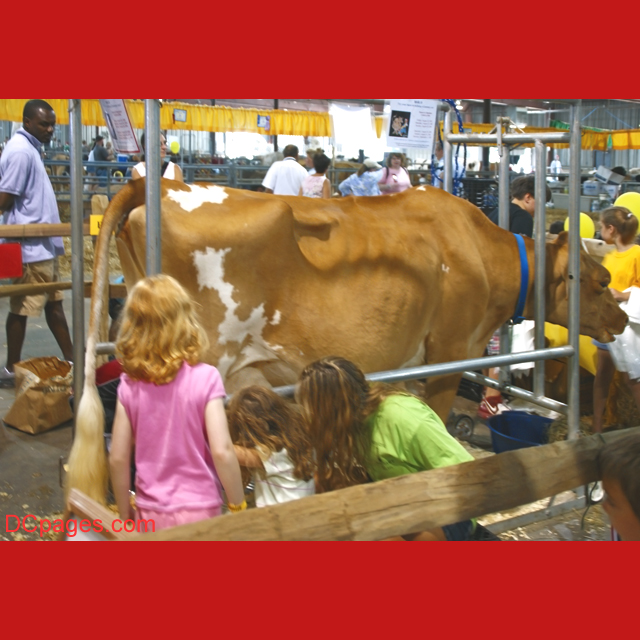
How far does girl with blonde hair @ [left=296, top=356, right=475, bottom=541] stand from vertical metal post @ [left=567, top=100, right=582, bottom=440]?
1.55m

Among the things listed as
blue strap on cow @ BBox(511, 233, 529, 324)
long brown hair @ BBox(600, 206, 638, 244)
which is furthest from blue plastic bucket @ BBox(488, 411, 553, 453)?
long brown hair @ BBox(600, 206, 638, 244)

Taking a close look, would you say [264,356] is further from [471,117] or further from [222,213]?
[471,117]

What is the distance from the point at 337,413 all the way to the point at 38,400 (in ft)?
9.42

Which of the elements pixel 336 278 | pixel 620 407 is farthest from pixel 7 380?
pixel 620 407

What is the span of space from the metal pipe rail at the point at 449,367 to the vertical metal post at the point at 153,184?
0.74 meters

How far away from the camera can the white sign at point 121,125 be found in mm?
4762

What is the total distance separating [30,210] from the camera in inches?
228

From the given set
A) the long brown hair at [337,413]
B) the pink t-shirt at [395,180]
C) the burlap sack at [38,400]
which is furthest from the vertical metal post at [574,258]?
the pink t-shirt at [395,180]

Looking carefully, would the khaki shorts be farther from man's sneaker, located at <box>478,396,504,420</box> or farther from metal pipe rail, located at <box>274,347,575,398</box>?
man's sneaker, located at <box>478,396,504,420</box>

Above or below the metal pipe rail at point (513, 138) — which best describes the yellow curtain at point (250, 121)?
above

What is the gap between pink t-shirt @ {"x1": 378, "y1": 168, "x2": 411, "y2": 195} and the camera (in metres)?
10.7

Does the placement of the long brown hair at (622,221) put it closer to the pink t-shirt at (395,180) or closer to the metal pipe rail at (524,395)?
the metal pipe rail at (524,395)

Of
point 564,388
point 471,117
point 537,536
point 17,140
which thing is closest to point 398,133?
point 564,388

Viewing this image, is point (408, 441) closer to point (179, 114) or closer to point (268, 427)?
point (268, 427)
